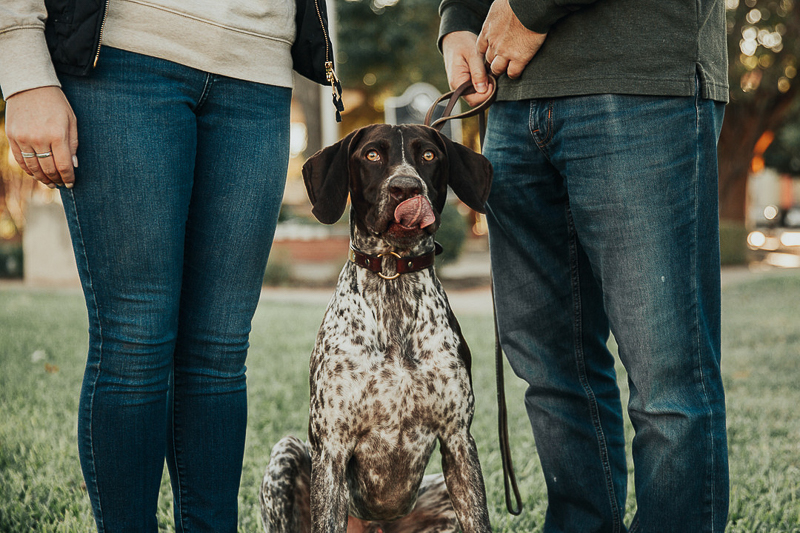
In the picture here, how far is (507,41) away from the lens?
2.02 m

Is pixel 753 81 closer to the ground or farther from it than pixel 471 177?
farther from it

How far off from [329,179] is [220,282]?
1.84 ft

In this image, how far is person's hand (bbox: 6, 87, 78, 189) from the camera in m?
1.61

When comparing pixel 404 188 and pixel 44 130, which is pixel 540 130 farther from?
pixel 44 130

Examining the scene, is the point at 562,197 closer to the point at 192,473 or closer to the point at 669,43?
the point at 669,43

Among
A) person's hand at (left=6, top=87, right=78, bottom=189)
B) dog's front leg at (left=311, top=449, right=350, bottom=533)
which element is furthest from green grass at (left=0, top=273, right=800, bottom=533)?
person's hand at (left=6, top=87, right=78, bottom=189)

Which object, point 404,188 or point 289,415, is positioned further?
point 289,415

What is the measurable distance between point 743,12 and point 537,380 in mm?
13620

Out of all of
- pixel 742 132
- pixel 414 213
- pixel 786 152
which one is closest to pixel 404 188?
pixel 414 213

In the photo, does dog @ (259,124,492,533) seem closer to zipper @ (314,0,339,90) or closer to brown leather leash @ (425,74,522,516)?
brown leather leash @ (425,74,522,516)

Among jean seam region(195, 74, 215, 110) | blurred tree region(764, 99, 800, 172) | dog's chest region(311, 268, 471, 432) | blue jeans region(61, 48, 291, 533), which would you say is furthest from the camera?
blurred tree region(764, 99, 800, 172)

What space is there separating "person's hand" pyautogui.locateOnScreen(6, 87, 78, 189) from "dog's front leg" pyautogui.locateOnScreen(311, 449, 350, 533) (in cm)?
112

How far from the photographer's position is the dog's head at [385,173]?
2.22 metres

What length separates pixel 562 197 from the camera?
7.25 feet
